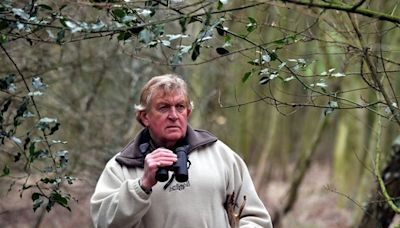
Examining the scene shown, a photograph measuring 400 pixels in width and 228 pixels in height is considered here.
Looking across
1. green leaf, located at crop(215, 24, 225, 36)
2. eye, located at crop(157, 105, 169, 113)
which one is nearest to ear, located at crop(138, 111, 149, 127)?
eye, located at crop(157, 105, 169, 113)

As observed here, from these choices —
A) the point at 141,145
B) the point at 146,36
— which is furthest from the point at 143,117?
the point at 146,36

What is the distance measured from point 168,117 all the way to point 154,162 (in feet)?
1.21

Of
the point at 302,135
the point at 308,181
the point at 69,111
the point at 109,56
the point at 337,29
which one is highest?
the point at 337,29

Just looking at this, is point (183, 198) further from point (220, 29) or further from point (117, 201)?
point (220, 29)

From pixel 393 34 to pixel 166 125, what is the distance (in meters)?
9.61

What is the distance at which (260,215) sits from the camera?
4.68 m

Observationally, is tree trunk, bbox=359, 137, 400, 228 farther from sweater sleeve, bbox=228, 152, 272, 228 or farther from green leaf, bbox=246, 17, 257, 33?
green leaf, bbox=246, 17, 257, 33

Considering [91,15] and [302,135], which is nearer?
[91,15]

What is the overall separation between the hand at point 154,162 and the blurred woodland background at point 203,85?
49 centimetres

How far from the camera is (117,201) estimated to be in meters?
4.40

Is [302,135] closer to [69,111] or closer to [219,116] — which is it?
[219,116]

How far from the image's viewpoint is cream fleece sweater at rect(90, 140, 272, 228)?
4.37 meters

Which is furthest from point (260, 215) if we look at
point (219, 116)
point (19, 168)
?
point (219, 116)

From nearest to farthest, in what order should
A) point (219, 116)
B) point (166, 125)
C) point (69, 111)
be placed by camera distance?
point (166, 125), point (69, 111), point (219, 116)
